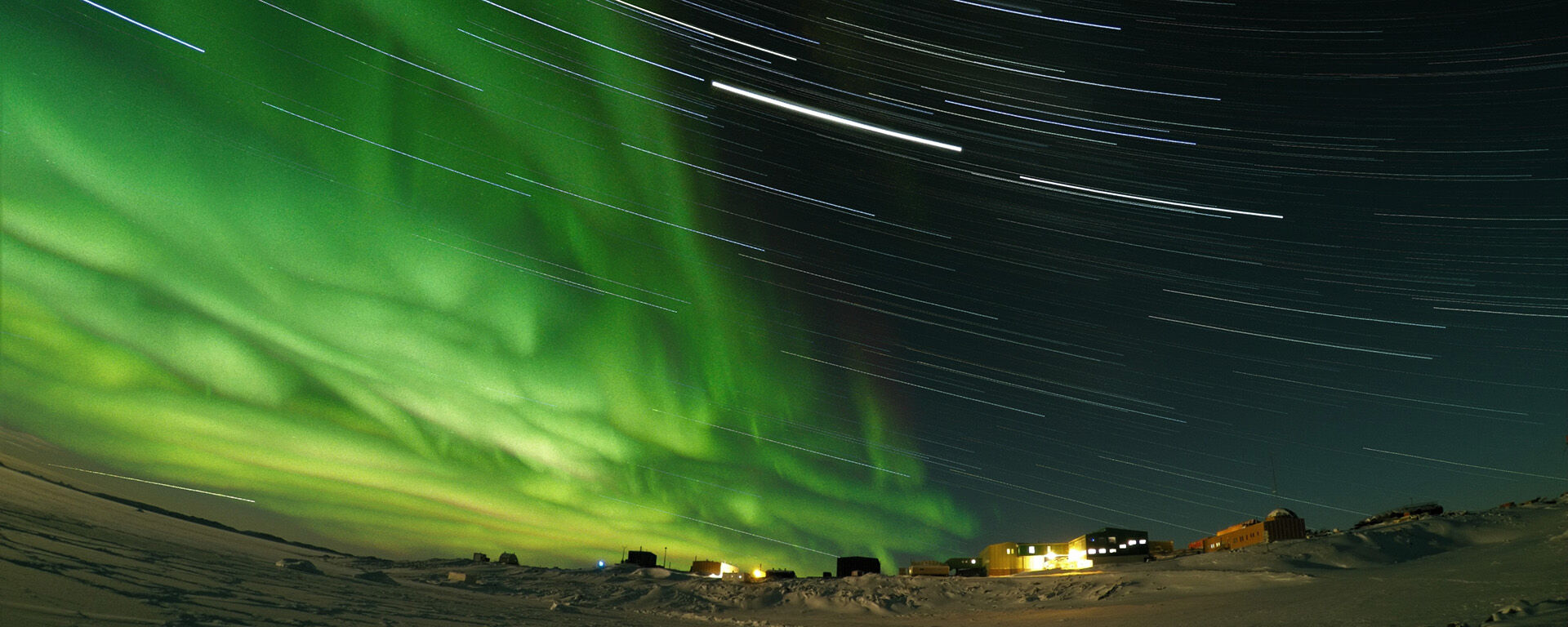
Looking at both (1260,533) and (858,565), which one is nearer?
(1260,533)

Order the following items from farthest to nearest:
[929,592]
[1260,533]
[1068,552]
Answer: [1068,552], [1260,533], [929,592]

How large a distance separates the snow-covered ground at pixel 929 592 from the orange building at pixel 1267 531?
14.5 meters

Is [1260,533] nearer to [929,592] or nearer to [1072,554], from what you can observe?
[1072,554]

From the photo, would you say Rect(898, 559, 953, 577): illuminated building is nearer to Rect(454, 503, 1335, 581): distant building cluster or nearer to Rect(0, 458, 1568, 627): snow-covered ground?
Rect(454, 503, 1335, 581): distant building cluster

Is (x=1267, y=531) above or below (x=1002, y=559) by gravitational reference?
above

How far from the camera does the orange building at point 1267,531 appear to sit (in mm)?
52594

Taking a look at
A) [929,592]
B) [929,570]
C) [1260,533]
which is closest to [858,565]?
[929,570]

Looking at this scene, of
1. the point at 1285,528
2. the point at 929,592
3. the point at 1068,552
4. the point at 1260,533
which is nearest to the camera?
the point at 929,592

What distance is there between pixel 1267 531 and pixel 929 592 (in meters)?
35.0

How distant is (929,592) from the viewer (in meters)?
35.8

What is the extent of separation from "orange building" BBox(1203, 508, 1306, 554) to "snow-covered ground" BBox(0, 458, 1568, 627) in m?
14.5

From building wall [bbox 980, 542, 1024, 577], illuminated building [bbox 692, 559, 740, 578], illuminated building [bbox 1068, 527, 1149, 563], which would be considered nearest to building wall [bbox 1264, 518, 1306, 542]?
illuminated building [bbox 1068, 527, 1149, 563]

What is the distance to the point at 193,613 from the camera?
12891mm

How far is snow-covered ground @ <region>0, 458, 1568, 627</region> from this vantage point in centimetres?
1387
